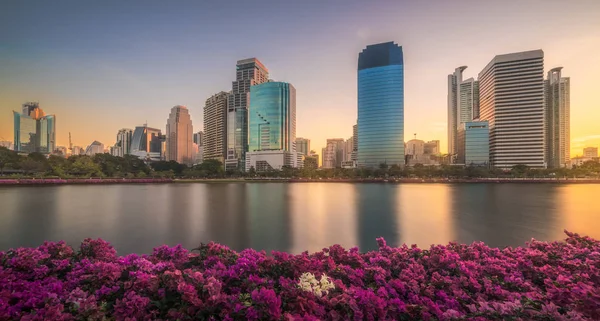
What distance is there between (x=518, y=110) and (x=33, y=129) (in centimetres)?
16541

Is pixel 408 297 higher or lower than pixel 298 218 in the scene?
higher

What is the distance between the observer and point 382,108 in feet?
→ 347

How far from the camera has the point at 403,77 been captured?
107375 mm

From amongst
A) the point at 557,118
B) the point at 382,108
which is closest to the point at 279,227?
the point at 382,108

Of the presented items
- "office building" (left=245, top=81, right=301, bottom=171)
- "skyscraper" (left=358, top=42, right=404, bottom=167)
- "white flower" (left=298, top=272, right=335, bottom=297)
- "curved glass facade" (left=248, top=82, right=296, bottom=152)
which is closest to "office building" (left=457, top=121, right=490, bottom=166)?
"skyscraper" (left=358, top=42, right=404, bottom=167)

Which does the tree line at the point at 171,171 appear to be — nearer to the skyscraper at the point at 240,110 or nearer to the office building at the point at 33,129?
the office building at the point at 33,129

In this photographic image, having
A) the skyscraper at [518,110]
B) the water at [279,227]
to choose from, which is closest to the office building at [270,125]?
the skyscraper at [518,110]

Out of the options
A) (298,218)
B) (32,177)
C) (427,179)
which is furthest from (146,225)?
(427,179)

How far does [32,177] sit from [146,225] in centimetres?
5344

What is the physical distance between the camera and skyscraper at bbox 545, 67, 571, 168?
12175 cm

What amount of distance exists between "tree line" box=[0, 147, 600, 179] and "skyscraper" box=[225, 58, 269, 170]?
4466cm

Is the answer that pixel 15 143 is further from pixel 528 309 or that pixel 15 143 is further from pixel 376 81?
pixel 376 81

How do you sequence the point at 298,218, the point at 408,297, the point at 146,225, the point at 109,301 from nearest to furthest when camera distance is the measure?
1. the point at 109,301
2. the point at 408,297
3. the point at 146,225
4. the point at 298,218

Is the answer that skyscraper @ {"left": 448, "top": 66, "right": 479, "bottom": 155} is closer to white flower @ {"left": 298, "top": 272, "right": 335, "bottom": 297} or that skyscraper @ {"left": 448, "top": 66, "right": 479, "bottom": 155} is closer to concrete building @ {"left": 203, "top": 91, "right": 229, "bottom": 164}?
concrete building @ {"left": 203, "top": 91, "right": 229, "bottom": 164}
